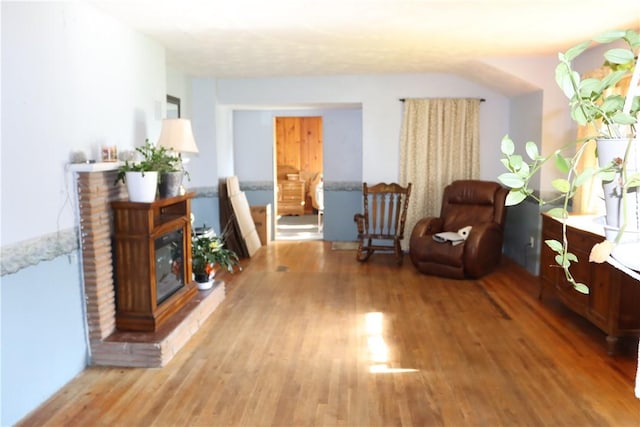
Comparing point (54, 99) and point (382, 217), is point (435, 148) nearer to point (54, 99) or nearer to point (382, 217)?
point (382, 217)

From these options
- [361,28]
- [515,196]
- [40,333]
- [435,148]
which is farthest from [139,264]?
[435,148]

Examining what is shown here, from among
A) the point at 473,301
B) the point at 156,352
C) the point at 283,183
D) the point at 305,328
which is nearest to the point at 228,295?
the point at 305,328

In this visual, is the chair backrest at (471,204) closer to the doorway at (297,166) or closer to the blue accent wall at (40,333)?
the blue accent wall at (40,333)

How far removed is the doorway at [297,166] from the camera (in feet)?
33.4

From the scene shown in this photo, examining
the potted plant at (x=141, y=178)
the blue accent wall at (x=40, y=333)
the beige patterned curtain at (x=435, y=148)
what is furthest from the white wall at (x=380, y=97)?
the blue accent wall at (x=40, y=333)

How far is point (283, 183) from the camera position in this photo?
10.2 meters

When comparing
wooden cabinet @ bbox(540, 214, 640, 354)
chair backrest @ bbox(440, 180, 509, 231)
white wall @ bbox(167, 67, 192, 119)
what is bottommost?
wooden cabinet @ bbox(540, 214, 640, 354)

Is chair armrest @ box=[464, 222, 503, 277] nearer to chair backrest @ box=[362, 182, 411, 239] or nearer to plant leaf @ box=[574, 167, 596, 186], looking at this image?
chair backrest @ box=[362, 182, 411, 239]

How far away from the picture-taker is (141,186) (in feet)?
10.7

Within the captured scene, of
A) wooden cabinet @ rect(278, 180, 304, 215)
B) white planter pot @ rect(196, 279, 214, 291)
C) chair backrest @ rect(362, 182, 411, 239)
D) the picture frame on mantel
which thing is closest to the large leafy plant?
white planter pot @ rect(196, 279, 214, 291)

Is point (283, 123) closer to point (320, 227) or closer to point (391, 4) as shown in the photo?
point (320, 227)

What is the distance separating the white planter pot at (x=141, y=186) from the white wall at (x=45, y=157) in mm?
313

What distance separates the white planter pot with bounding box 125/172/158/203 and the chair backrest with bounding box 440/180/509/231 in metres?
3.62

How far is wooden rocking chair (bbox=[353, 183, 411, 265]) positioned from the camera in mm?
6027
